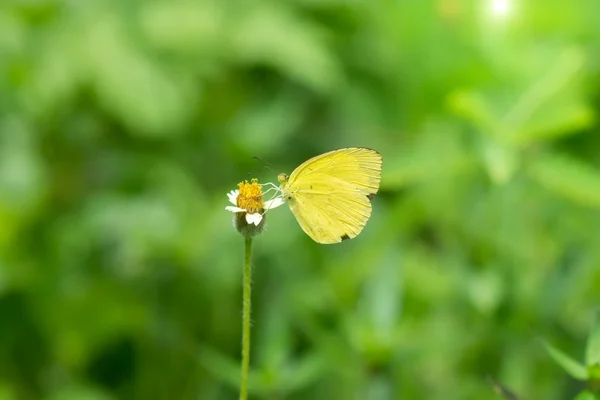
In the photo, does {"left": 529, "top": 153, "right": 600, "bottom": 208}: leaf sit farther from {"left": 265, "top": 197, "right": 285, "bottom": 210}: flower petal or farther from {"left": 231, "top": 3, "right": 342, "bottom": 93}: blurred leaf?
{"left": 231, "top": 3, "right": 342, "bottom": 93}: blurred leaf

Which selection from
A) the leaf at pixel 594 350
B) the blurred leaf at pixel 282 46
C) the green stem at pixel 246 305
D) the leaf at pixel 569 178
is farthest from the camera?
the blurred leaf at pixel 282 46

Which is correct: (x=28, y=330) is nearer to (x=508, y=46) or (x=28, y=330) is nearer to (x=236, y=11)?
(x=236, y=11)

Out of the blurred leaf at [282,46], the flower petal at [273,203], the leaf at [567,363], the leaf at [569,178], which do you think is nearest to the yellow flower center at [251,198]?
the flower petal at [273,203]

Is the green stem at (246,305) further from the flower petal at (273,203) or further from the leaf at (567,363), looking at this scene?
the leaf at (567,363)

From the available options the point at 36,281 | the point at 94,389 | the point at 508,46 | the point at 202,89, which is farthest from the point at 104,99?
the point at 508,46

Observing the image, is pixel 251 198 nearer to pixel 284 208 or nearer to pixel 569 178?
pixel 569 178
